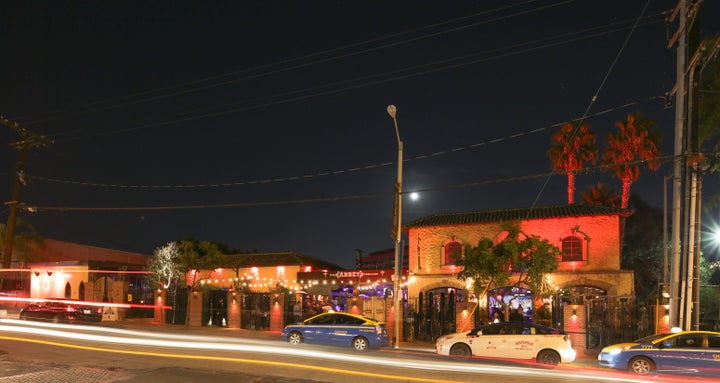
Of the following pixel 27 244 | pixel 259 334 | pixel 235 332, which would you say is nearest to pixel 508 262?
pixel 259 334

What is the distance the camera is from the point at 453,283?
31.7 m

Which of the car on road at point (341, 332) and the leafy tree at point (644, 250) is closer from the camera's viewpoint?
the car on road at point (341, 332)

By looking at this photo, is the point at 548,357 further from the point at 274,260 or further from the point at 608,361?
the point at 274,260

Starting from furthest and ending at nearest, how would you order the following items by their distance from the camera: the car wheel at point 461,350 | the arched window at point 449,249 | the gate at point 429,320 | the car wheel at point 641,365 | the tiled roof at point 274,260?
the tiled roof at point 274,260 → the arched window at point 449,249 → the gate at point 429,320 → the car wheel at point 461,350 → the car wheel at point 641,365

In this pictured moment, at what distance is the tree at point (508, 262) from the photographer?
2300cm

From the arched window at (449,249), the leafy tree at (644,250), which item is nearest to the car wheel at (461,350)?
the arched window at (449,249)

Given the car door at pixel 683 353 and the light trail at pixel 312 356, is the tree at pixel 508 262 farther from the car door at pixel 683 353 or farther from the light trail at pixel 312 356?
the light trail at pixel 312 356

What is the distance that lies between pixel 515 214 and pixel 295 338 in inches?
569

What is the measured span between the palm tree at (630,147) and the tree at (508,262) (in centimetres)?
2100

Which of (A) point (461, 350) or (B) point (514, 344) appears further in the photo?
(A) point (461, 350)

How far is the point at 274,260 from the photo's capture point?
41.3 meters

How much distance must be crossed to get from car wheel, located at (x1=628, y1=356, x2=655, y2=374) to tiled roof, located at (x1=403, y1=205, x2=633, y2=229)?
1334 centimetres

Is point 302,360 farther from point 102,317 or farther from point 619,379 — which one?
point 102,317

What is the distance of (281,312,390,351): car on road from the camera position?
20.9 metres
